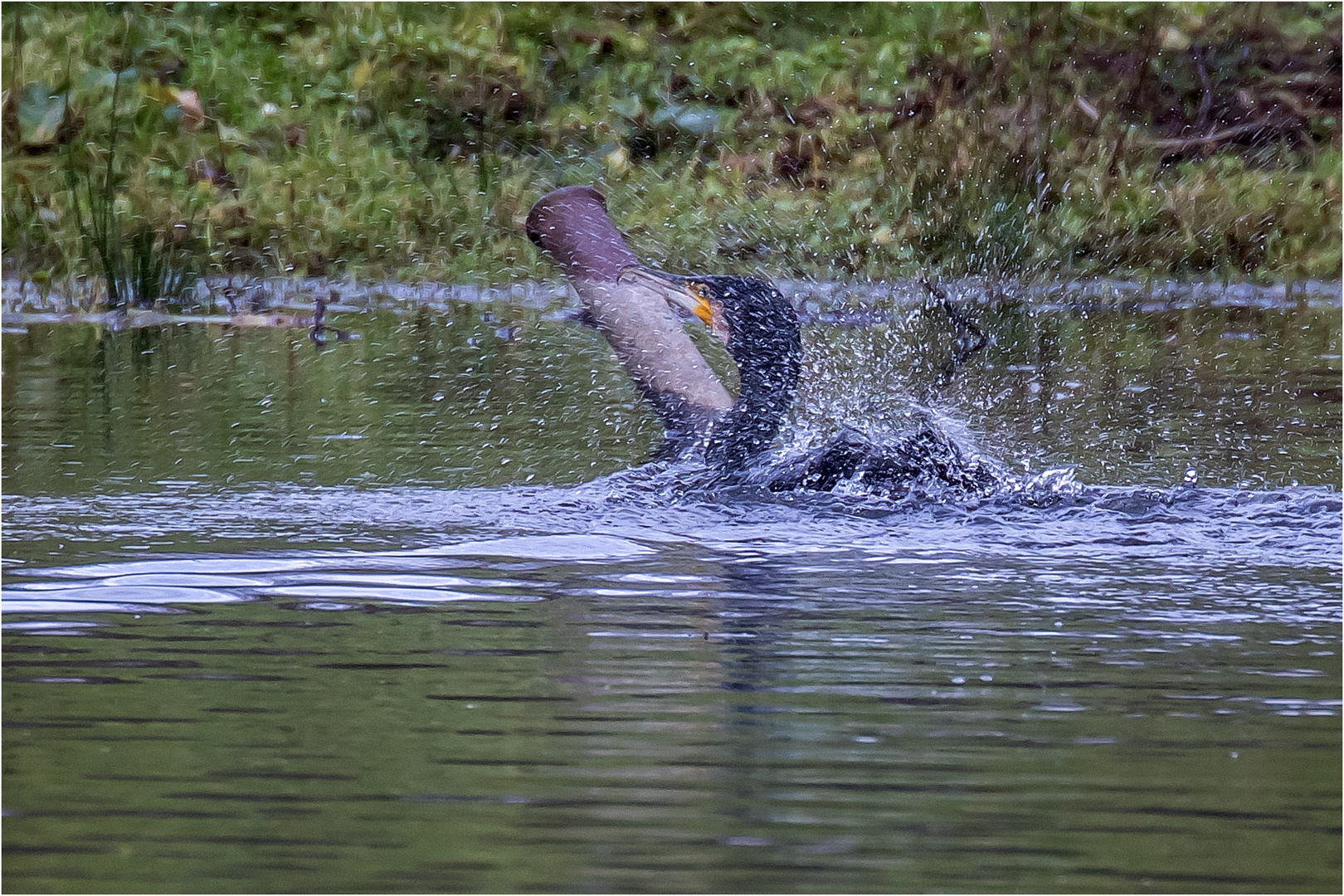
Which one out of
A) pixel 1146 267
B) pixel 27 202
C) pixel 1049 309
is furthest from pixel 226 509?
pixel 1146 267

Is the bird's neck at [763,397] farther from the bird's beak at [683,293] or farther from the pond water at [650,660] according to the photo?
the pond water at [650,660]

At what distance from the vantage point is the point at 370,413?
297 inches

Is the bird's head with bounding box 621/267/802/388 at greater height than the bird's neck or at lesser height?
greater

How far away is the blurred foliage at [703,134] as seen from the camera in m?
13.5

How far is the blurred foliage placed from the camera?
1351cm

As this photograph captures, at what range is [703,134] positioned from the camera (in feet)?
48.4

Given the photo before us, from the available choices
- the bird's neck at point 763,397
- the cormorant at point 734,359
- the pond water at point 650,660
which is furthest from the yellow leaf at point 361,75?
the bird's neck at point 763,397

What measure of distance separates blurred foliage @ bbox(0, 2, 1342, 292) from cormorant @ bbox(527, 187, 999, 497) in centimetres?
626

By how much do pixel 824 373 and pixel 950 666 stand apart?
420 centimetres

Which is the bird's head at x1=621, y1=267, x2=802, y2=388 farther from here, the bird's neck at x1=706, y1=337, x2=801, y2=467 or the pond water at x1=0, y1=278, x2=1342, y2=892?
the pond water at x1=0, y1=278, x2=1342, y2=892

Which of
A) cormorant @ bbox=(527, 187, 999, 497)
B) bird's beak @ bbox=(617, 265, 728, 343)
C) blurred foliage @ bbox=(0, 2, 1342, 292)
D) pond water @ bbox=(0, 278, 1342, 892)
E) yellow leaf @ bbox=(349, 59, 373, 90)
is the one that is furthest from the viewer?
yellow leaf @ bbox=(349, 59, 373, 90)

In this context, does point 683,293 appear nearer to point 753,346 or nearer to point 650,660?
point 753,346

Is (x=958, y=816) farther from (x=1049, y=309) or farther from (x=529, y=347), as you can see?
(x=1049, y=309)

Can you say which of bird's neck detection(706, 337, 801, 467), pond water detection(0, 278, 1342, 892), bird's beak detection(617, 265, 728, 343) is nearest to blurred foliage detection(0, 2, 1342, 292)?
pond water detection(0, 278, 1342, 892)
